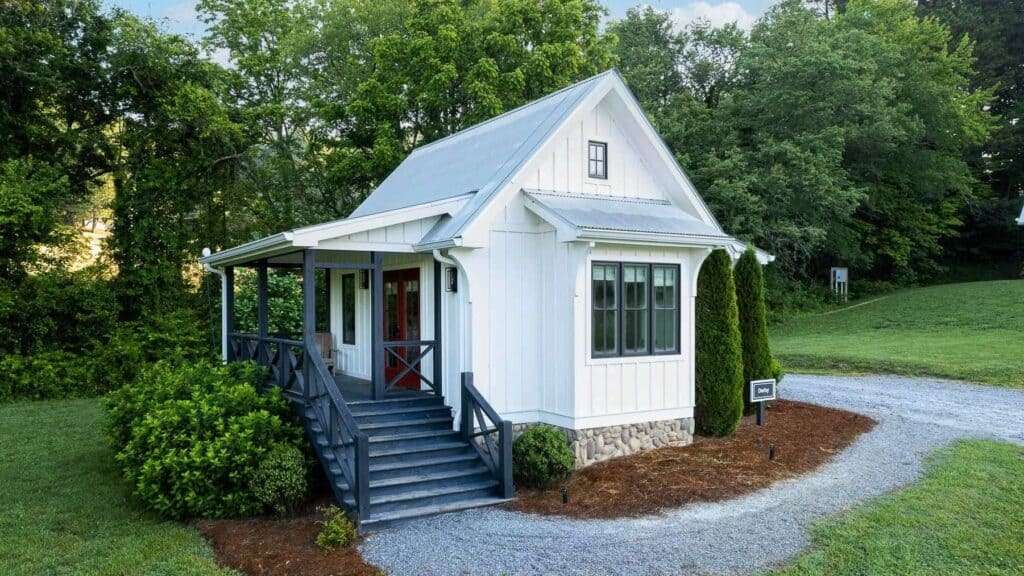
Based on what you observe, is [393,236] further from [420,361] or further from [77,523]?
[77,523]

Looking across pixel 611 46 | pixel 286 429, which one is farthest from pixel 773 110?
pixel 286 429

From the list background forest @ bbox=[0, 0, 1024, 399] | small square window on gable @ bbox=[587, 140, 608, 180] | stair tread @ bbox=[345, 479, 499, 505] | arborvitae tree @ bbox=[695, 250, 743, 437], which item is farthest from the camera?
background forest @ bbox=[0, 0, 1024, 399]

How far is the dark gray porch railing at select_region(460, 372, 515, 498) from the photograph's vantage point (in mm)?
7773

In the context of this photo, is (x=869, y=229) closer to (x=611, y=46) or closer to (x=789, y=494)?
(x=611, y=46)

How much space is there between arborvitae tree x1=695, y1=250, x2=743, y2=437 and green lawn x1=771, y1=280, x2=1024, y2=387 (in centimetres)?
826

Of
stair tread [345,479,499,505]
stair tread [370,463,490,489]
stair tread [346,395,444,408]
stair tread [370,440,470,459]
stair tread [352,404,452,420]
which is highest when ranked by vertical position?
stair tread [346,395,444,408]

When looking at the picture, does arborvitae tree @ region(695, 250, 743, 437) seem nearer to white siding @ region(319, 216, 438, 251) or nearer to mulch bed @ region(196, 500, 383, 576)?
white siding @ region(319, 216, 438, 251)

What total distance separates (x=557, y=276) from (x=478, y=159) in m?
2.73

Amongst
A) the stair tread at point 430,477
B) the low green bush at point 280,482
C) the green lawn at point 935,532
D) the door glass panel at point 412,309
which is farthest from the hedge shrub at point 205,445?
the green lawn at point 935,532

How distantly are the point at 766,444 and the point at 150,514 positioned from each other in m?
7.68

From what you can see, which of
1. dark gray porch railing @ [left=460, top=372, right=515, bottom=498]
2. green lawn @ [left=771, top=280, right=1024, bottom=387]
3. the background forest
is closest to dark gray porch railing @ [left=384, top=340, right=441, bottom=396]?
dark gray porch railing @ [left=460, top=372, right=515, bottom=498]

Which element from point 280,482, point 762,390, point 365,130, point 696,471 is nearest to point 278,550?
point 280,482

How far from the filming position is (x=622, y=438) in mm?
9148

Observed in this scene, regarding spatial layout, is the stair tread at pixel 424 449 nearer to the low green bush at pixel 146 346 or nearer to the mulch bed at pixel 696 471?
the mulch bed at pixel 696 471
